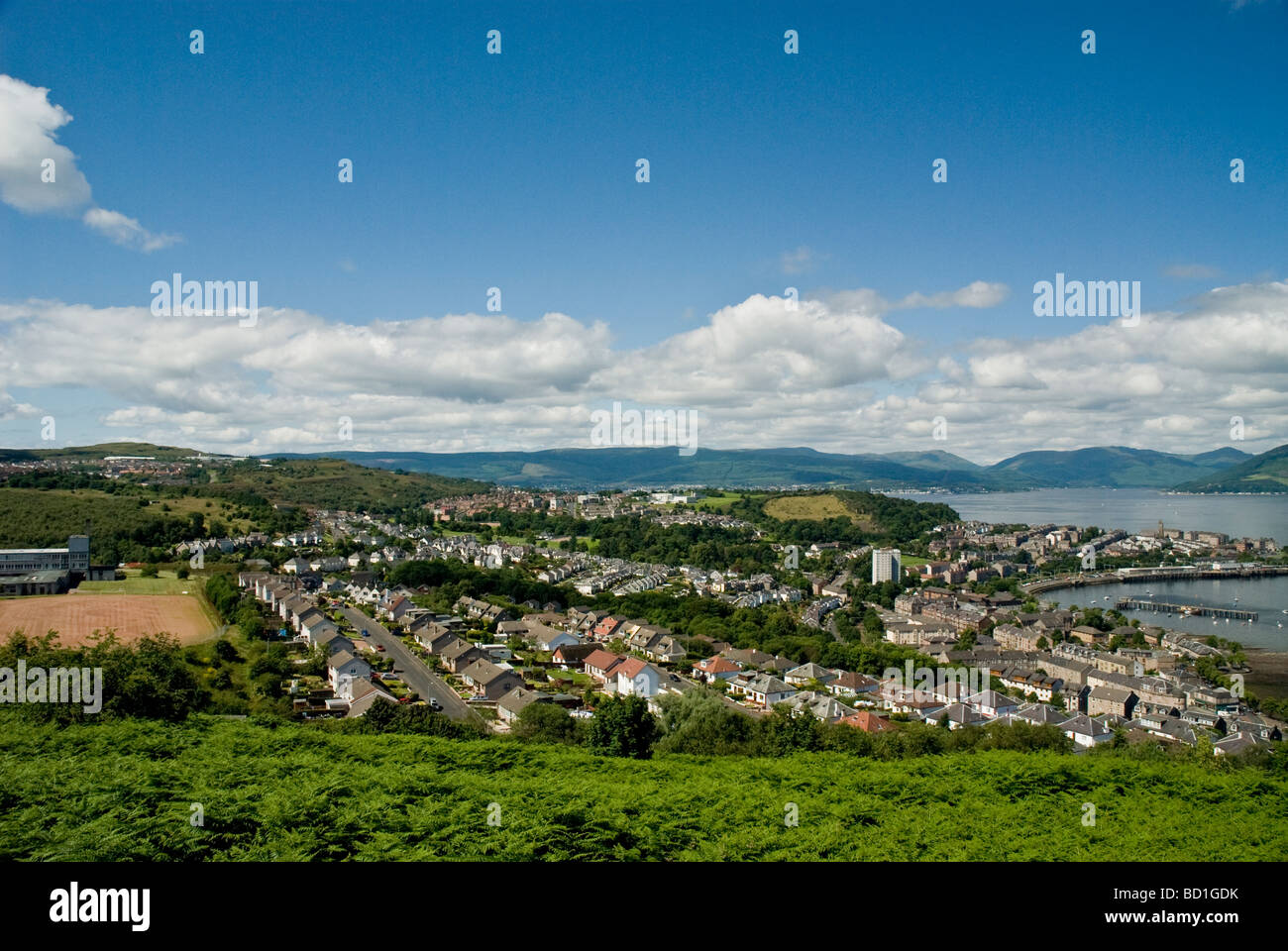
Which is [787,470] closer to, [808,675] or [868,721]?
[808,675]

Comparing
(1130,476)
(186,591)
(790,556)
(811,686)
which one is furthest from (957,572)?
(1130,476)

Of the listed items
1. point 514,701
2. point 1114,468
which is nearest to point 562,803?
point 514,701

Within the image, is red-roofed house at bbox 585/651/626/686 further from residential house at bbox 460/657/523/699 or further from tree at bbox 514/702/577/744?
tree at bbox 514/702/577/744

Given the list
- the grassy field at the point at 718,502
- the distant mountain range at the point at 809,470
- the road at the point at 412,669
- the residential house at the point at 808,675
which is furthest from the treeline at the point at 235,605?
the distant mountain range at the point at 809,470

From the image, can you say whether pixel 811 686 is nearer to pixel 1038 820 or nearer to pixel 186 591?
pixel 1038 820

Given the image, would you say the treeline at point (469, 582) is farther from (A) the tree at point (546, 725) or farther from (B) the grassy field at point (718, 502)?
(B) the grassy field at point (718, 502)

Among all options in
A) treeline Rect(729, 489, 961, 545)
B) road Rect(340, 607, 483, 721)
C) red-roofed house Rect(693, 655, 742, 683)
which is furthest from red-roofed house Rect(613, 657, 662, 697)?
treeline Rect(729, 489, 961, 545)
